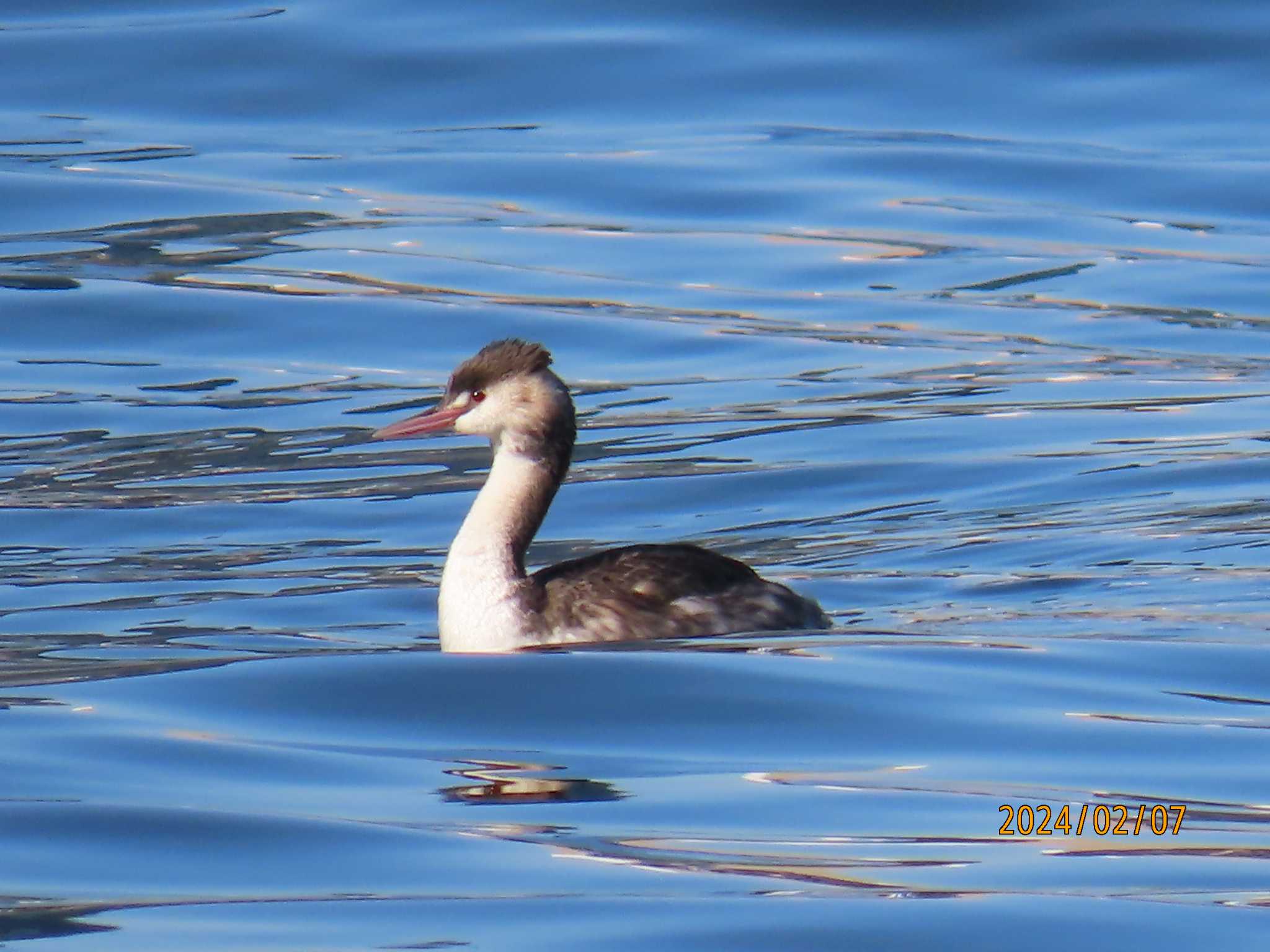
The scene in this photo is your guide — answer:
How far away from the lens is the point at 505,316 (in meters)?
16.6

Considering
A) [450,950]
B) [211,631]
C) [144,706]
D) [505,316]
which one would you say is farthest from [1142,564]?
[505,316]

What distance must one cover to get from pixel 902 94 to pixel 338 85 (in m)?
5.49


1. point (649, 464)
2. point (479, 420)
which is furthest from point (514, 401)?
point (649, 464)

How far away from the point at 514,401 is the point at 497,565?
2.13 ft

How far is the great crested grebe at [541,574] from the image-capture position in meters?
8.23

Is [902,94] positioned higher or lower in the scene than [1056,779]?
higher

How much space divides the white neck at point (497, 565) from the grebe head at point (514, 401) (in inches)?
2.7

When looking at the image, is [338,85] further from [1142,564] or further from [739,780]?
[739,780]

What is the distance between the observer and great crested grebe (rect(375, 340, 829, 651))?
27.0 feet
